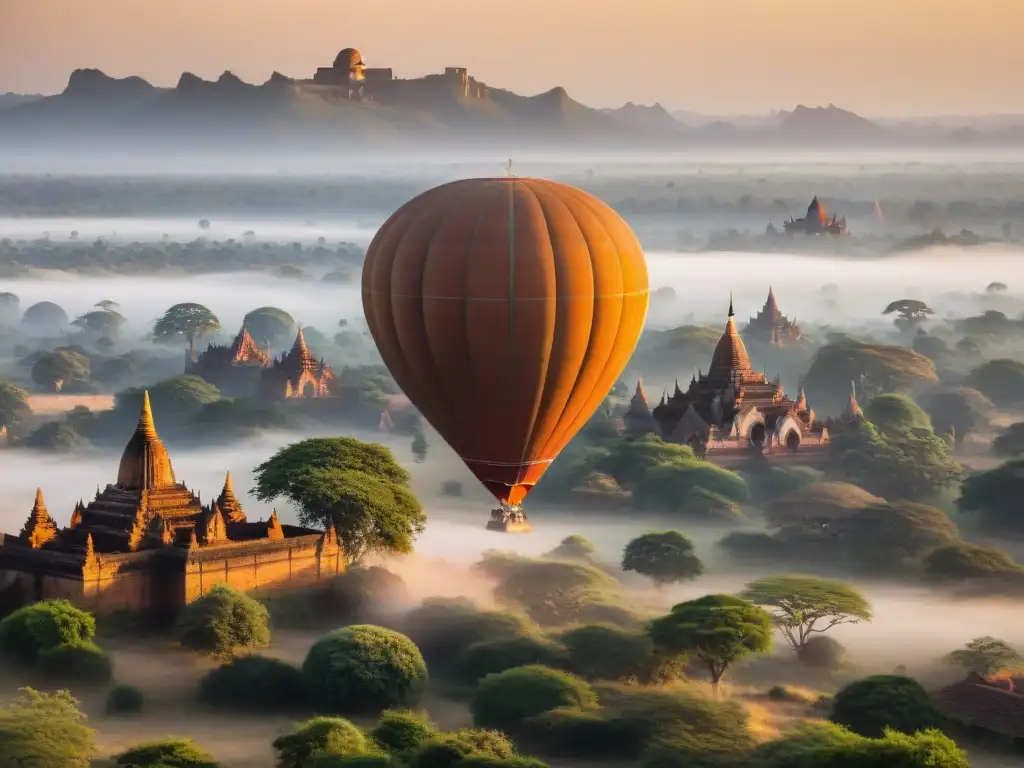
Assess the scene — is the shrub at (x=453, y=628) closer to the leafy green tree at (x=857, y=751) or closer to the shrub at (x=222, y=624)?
the shrub at (x=222, y=624)

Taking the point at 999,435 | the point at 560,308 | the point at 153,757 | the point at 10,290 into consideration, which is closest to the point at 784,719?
the point at 560,308

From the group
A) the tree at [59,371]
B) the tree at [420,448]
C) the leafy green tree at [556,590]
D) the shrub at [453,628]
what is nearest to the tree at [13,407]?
the tree at [59,371]

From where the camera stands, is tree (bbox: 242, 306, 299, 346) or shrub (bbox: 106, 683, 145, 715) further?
tree (bbox: 242, 306, 299, 346)

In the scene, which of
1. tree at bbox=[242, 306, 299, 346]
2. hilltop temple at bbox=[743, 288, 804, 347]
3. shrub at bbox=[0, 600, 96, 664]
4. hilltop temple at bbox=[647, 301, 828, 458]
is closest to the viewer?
shrub at bbox=[0, 600, 96, 664]

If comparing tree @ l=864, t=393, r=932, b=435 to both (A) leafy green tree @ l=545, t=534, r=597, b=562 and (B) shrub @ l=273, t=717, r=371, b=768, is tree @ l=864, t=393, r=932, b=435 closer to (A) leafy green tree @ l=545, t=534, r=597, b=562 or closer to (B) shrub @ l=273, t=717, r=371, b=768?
(A) leafy green tree @ l=545, t=534, r=597, b=562

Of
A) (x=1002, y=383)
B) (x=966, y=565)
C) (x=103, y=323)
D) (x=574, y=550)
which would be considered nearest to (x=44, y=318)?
(x=103, y=323)

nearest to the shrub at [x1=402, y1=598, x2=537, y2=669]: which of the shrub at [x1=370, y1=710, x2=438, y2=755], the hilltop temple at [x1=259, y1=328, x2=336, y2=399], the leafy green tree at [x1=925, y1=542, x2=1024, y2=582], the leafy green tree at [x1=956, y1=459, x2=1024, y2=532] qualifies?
the shrub at [x1=370, y1=710, x2=438, y2=755]
